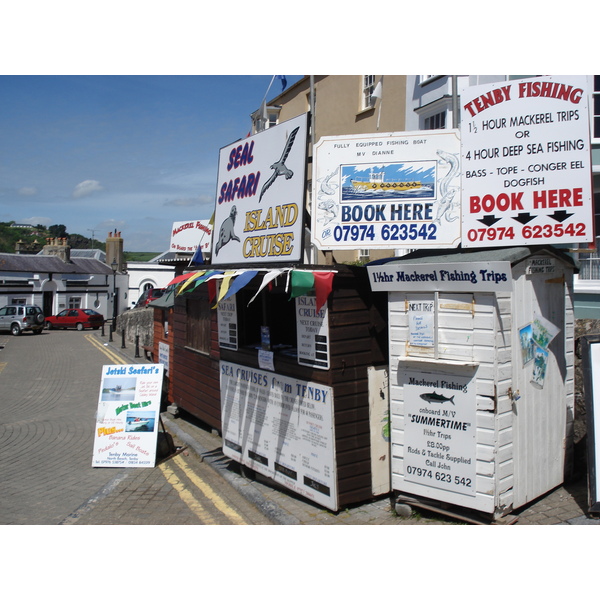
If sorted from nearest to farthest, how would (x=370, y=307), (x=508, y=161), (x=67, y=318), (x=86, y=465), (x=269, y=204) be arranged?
1. (x=508, y=161)
2. (x=370, y=307)
3. (x=269, y=204)
4. (x=86, y=465)
5. (x=67, y=318)

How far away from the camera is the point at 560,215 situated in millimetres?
5695

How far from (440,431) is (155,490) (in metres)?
4.14

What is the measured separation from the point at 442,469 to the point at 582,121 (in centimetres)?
380

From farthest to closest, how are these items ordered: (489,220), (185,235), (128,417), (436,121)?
1. (185,235)
2. (436,121)
3. (128,417)
4. (489,220)

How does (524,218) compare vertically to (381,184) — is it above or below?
below

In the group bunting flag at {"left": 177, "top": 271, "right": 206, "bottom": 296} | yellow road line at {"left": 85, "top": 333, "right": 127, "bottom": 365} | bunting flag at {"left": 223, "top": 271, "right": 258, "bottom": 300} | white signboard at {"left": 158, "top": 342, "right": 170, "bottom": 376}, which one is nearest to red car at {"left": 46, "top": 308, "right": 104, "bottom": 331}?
yellow road line at {"left": 85, "top": 333, "right": 127, "bottom": 365}

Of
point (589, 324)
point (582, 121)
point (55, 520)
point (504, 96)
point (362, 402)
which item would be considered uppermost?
point (504, 96)

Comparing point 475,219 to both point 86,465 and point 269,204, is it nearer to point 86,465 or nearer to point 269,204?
point 269,204

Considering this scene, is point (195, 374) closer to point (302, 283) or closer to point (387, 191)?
point (302, 283)

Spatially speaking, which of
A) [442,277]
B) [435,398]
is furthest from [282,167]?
[435,398]

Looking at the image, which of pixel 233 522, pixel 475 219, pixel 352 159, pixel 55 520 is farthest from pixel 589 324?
pixel 55 520

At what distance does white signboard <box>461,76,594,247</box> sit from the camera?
5641 mm

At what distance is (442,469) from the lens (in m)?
5.46

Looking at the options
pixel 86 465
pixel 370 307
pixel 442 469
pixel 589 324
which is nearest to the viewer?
pixel 442 469
